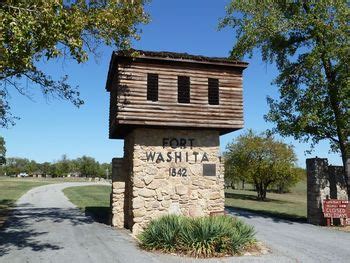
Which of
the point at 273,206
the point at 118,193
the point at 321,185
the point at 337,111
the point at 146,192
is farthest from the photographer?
the point at 273,206

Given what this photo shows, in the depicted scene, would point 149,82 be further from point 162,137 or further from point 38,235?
point 38,235

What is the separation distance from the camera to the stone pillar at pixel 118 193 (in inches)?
736

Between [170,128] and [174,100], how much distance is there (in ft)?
4.09

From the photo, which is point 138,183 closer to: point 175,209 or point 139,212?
point 139,212

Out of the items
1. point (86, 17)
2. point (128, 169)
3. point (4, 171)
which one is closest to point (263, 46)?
point (128, 169)

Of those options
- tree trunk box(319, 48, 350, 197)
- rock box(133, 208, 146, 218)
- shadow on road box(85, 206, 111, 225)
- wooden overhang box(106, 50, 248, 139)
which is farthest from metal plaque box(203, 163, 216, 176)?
tree trunk box(319, 48, 350, 197)

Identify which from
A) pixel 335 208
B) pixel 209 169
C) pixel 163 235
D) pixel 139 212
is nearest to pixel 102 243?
pixel 163 235

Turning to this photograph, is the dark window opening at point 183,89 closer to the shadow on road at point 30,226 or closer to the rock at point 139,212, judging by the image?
the rock at point 139,212

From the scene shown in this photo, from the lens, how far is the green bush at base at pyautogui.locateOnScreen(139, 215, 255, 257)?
13188 mm

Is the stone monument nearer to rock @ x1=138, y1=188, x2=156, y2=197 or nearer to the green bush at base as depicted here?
rock @ x1=138, y1=188, x2=156, y2=197

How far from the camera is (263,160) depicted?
137 feet

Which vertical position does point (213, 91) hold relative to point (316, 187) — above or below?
above

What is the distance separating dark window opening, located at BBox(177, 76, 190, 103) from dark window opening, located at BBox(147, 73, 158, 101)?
3.36ft

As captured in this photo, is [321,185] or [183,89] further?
[321,185]
